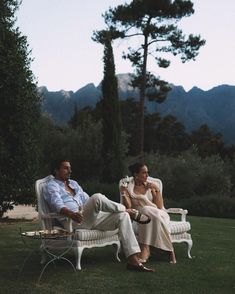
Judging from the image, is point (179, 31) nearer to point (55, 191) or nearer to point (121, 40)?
point (121, 40)

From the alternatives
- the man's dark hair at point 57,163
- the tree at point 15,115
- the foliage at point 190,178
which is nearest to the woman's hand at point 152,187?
the man's dark hair at point 57,163

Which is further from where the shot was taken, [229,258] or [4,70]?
[4,70]

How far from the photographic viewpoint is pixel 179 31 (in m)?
26.3

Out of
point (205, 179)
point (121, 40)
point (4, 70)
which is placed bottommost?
point (205, 179)

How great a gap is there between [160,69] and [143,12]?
11.0 feet

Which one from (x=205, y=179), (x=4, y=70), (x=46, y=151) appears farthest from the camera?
(x=46, y=151)

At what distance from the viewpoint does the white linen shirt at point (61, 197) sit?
593 centimetres

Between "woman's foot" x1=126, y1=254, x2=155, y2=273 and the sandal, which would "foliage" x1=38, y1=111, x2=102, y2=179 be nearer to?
the sandal

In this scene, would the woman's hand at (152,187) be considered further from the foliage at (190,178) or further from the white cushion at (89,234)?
the foliage at (190,178)

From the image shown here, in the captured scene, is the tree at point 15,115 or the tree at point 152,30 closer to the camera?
the tree at point 15,115

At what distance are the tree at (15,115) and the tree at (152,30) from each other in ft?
45.0

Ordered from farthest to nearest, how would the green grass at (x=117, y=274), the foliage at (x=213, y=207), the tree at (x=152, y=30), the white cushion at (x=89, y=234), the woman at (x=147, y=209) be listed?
the tree at (x=152, y=30), the foliage at (x=213, y=207), the woman at (x=147, y=209), the white cushion at (x=89, y=234), the green grass at (x=117, y=274)

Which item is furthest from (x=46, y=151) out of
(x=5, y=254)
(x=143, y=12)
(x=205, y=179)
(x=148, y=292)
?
(x=148, y=292)

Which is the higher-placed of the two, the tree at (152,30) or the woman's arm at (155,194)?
the tree at (152,30)
